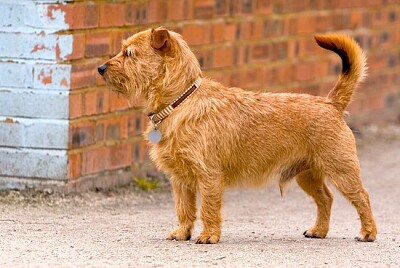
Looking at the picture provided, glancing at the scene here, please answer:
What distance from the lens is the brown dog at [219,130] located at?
679cm

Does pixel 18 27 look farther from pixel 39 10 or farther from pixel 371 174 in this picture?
pixel 371 174

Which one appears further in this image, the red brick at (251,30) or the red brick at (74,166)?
the red brick at (251,30)

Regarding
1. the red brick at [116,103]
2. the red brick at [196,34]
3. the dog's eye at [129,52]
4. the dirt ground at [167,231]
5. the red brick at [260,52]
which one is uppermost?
the dog's eye at [129,52]

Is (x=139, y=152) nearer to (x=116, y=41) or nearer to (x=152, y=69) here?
(x=116, y=41)

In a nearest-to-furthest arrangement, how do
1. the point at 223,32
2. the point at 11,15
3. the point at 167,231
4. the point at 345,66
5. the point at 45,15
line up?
the point at 345,66 → the point at 167,231 → the point at 45,15 → the point at 11,15 → the point at 223,32

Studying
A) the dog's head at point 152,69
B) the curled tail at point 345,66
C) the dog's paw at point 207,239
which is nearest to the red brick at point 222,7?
the curled tail at point 345,66

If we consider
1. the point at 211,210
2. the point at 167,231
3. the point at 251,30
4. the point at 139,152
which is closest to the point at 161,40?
the point at 211,210

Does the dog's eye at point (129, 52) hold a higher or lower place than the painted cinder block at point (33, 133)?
higher

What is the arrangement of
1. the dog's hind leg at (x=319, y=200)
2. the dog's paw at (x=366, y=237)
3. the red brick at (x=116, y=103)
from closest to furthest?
the dog's paw at (x=366, y=237) < the dog's hind leg at (x=319, y=200) < the red brick at (x=116, y=103)

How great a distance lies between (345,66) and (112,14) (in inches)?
80.9

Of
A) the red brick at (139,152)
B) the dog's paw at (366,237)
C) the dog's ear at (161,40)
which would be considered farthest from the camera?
the red brick at (139,152)

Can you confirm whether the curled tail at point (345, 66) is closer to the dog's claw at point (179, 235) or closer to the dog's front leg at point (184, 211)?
the dog's front leg at point (184, 211)

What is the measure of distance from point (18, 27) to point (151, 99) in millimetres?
1664

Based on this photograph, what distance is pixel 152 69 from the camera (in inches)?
270
